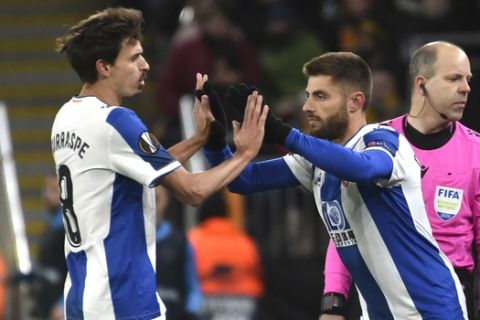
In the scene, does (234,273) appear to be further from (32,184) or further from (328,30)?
(32,184)

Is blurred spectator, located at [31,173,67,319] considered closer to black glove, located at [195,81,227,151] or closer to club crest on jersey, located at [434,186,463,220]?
black glove, located at [195,81,227,151]

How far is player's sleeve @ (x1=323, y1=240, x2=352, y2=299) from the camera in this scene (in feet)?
21.8

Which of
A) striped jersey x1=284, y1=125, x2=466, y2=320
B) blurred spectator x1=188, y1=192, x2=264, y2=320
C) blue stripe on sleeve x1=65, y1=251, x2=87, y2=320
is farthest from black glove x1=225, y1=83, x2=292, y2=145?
blurred spectator x1=188, y1=192, x2=264, y2=320

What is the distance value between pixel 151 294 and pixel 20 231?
5942 mm

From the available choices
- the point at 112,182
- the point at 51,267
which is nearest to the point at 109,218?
the point at 112,182

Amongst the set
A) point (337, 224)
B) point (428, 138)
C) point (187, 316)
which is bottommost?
point (187, 316)

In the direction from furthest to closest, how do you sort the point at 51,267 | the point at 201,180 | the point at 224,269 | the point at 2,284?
1. the point at 2,284
2. the point at 224,269
3. the point at 51,267
4. the point at 201,180

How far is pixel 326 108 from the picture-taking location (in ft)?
20.0

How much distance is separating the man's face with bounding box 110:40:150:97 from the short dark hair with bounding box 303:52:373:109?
2.53 feet

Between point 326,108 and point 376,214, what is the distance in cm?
52

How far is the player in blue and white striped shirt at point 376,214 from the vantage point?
6012 millimetres

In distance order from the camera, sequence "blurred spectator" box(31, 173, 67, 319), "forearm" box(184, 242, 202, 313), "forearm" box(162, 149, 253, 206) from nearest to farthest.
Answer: "forearm" box(162, 149, 253, 206) < "forearm" box(184, 242, 202, 313) < "blurred spectator" box(31, 173, 67, 319)

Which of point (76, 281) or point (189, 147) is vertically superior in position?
point (189, 147)

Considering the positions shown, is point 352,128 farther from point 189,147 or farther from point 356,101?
point 189,147
